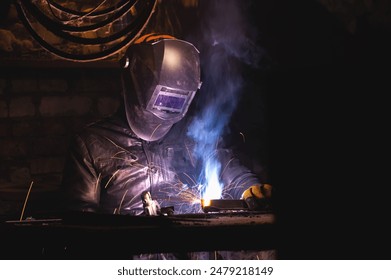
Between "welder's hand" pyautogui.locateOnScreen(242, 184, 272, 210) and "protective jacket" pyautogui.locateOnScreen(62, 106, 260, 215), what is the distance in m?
0.80

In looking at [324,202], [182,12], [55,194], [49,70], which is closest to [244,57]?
[182,12]

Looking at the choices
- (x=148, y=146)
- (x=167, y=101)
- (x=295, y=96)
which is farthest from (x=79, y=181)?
(x=295, y=96)

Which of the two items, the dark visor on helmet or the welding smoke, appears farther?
the welding smoke

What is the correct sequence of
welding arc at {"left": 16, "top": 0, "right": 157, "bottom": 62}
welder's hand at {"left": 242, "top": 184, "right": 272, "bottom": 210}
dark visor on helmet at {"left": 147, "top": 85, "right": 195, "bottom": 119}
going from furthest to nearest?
1. dark visor on helmet at {"left": 147, "top": 85, "right": 195, "bottom": 119}
2. welder's hand at {"left": 242, "top": 184, "right": 272, "bottom": 210}
3. welding arc at {"left": 16, "top": 0, "right": 157, "bottom": 62}

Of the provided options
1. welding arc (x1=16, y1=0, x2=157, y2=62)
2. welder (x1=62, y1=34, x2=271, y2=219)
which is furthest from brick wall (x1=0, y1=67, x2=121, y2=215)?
welding arc (x1=16, y1=0, x2=157, y2=62)

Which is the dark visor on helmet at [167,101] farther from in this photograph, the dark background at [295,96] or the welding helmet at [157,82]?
the dark background at [295,96]

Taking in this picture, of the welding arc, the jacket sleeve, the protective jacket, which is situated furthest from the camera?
the protective jacket

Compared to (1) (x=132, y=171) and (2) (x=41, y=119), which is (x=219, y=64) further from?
(2) (x=41, y=119)

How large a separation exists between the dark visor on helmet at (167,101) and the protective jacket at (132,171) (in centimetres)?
37

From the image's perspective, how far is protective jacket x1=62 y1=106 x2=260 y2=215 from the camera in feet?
15.5

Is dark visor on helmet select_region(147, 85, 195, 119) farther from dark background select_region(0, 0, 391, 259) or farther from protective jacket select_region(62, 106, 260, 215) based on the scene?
dark background select_region(0, 0, 391, 259)

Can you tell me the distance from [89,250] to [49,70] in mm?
3538

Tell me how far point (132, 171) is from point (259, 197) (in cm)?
140

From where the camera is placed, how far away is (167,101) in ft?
16.3
